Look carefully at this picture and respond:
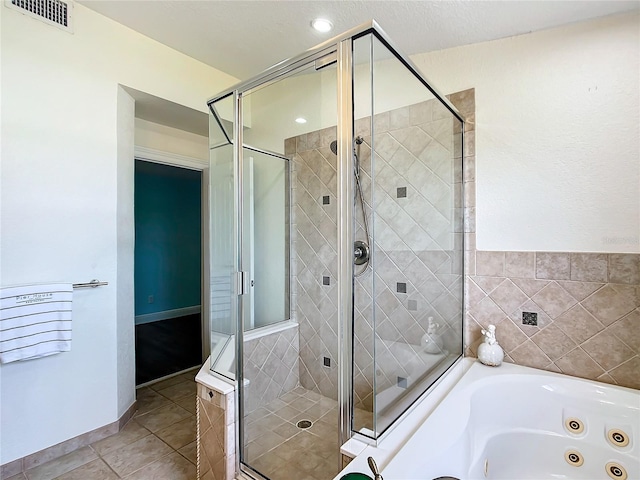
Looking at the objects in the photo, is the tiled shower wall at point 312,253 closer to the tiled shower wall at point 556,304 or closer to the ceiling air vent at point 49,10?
the tiled shower wall at point 556,304

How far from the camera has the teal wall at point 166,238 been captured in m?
4.50

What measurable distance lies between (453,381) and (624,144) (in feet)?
4.80

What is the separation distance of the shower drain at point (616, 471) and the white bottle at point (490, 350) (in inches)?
22.3

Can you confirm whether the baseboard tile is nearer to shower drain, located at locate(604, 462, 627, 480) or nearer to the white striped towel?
the white striped towel

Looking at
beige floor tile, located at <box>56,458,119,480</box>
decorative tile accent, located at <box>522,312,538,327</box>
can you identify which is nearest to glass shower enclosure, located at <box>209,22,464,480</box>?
decorative tile accent, located at <box>522,312,538,327</box>

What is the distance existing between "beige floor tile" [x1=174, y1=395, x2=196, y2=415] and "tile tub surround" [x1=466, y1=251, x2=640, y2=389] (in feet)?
6.82

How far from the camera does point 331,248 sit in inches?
68.8

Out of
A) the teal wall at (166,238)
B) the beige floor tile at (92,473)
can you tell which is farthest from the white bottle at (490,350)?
the teal wall at (166,238)

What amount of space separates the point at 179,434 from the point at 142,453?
24 cm

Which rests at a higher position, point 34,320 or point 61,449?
point 34,320

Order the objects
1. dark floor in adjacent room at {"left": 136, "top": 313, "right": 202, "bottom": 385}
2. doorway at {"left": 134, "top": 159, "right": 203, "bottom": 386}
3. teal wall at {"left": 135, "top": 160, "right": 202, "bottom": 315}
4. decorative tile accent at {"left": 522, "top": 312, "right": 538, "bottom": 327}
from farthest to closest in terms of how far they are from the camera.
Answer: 1. teal wall at {"left": 135, "top": 160, "right": 202, "bottom": 315}
2. doorway at {"left": 134, "top": 159, "right": 203, "bottom": 386}
3. dark floor in adjacent room at {"left": 136, "top": 313, "right": 202, "bottom": 385}
4. decorative tile accent at {"left": 522, "top": 312, "right": 538, "bottom": 327}

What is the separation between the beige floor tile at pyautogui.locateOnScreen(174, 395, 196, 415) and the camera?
241 centimetres

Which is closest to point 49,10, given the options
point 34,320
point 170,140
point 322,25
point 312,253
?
point 170,140

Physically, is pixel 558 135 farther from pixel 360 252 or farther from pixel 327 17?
pixel 327 17
